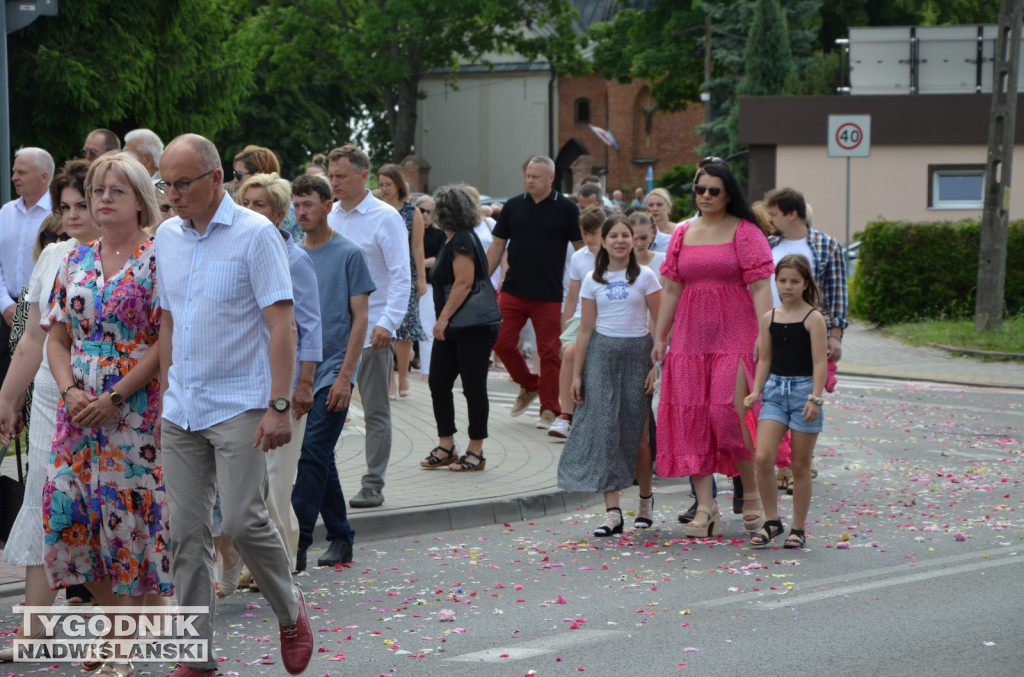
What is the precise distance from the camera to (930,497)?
Result: 952 centimetres

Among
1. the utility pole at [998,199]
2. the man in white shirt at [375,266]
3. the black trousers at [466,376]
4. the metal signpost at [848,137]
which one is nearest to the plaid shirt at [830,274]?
the black trousers at [466,376]

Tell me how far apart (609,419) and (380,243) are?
5.36 feet

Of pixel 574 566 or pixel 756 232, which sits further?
pixel 756 232

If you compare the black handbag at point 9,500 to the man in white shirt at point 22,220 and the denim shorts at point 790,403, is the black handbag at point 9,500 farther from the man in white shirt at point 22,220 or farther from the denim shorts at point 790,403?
the denim shorts at point 790,403

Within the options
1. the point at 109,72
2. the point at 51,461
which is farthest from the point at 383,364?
the point at 109,72

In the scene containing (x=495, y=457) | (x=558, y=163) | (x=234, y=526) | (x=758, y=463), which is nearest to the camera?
(x=234, y=526)

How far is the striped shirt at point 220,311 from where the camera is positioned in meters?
5.06

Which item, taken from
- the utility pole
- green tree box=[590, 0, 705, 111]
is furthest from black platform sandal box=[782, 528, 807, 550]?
green tree box=[590, 0, 705, 111]

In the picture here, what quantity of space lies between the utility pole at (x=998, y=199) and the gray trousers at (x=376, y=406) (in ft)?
45.3

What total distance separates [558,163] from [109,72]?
5586 centimetres

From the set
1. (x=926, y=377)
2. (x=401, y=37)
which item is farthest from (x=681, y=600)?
(x=401, y=37)

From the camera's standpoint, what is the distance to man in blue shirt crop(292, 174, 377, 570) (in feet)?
23.5

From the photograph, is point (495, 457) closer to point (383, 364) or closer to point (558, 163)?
point (383, 364)

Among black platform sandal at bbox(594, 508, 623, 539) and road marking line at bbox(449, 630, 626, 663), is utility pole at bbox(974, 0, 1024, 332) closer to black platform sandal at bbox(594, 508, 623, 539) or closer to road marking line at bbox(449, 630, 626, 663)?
black platform sandal at bbox(594, 508, 623, 539)
